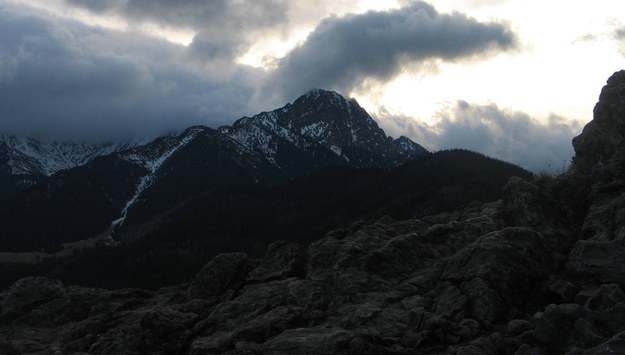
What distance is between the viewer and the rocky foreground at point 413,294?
23.7 m

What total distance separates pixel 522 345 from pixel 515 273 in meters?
7.05

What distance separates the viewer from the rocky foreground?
23734mm

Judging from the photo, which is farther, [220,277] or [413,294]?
[220,277]

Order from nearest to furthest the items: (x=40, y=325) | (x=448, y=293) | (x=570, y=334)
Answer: (x=570, y=334) < (x=448, y=293) < (x=40, y=325)

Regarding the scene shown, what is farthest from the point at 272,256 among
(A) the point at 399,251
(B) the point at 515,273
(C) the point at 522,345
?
(C) the point at 522,345

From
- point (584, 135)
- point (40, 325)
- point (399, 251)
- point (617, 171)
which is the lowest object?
point (40, 325)

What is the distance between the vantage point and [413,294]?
94.3 ft

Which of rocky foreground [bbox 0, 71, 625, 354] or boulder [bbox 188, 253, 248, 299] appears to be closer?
rocky foreground [bbox 0, 71, 625, 354]

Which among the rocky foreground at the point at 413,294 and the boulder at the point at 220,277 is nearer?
the rocky foreground at the point at 413,294

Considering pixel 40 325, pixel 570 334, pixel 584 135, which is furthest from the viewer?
pixel 584 135

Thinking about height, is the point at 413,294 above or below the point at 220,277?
below

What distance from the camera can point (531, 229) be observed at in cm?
3072

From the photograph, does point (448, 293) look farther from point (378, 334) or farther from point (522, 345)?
point (522, 345)

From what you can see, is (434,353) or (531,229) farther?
(531,229)
